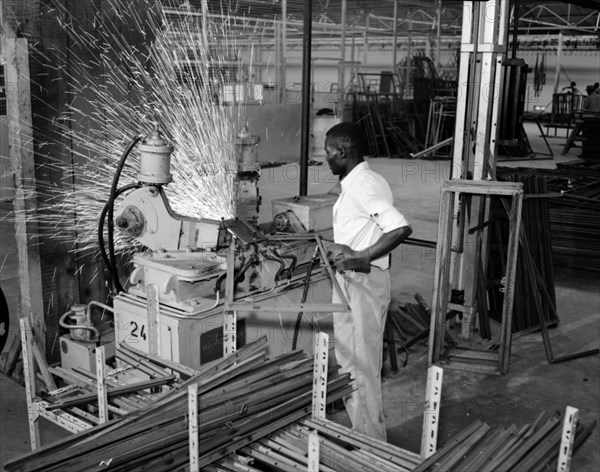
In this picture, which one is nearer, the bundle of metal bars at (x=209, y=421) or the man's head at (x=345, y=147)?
the bundle of metal bars at (x=209, y=421)

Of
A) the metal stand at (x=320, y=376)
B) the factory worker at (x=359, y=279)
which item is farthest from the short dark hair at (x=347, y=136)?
the metal stand at (x=320, y=376)

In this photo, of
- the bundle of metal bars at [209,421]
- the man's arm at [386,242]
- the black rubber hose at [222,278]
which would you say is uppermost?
the man's arm at [386,242]

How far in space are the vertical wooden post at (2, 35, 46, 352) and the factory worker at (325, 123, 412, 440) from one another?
6.33 ft

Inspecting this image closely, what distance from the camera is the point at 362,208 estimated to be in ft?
11.0

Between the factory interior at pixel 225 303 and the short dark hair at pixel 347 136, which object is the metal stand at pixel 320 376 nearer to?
the factory interior at pixel 225 303

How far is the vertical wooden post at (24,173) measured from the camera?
160 inches

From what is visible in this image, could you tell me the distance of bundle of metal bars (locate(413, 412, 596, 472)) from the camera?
2422mm

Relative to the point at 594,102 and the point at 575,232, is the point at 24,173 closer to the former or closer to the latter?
the point at 575,232

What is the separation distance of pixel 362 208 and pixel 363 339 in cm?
67

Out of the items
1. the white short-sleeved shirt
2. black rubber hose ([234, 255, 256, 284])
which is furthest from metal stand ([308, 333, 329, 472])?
black rubber hose ([234, 255, 256, 284])

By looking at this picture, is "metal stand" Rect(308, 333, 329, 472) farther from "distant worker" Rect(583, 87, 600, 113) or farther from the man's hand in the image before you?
"distant worker" Rect(583, 87, 600, 113)

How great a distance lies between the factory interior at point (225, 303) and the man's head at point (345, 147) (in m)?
0.47

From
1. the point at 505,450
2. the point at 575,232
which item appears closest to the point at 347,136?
the point at 505,450

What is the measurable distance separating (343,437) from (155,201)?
6.10ft
